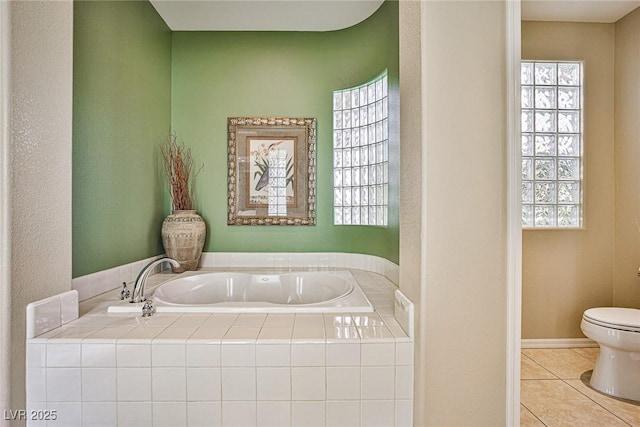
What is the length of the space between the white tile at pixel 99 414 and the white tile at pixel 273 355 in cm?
53

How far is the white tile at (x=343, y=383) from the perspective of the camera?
4.15 ft

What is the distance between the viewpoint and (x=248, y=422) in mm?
1257

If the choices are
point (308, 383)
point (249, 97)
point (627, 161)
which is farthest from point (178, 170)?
point (627, 161)

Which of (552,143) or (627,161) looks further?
(552,143)

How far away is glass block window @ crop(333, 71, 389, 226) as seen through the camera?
8.52ft

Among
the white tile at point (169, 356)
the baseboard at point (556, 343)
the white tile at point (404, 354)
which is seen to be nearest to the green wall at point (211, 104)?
the white tile at point (169, 356)

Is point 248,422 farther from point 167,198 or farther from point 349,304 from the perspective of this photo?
point 167,198

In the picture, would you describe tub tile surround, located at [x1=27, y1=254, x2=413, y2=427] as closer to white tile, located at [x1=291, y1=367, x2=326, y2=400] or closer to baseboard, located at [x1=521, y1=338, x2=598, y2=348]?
white tile, located at [x1=291, y1=367, x2=326, y2=400]

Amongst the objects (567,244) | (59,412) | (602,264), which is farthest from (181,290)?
(602,264)

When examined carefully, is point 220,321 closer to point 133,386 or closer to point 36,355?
point 133,386

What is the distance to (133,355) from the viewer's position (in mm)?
1257

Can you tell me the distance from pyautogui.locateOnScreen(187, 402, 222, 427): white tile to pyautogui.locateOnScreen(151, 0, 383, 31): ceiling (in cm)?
251

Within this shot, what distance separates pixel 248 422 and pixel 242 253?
1758mm

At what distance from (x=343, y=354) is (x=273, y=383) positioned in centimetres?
27
